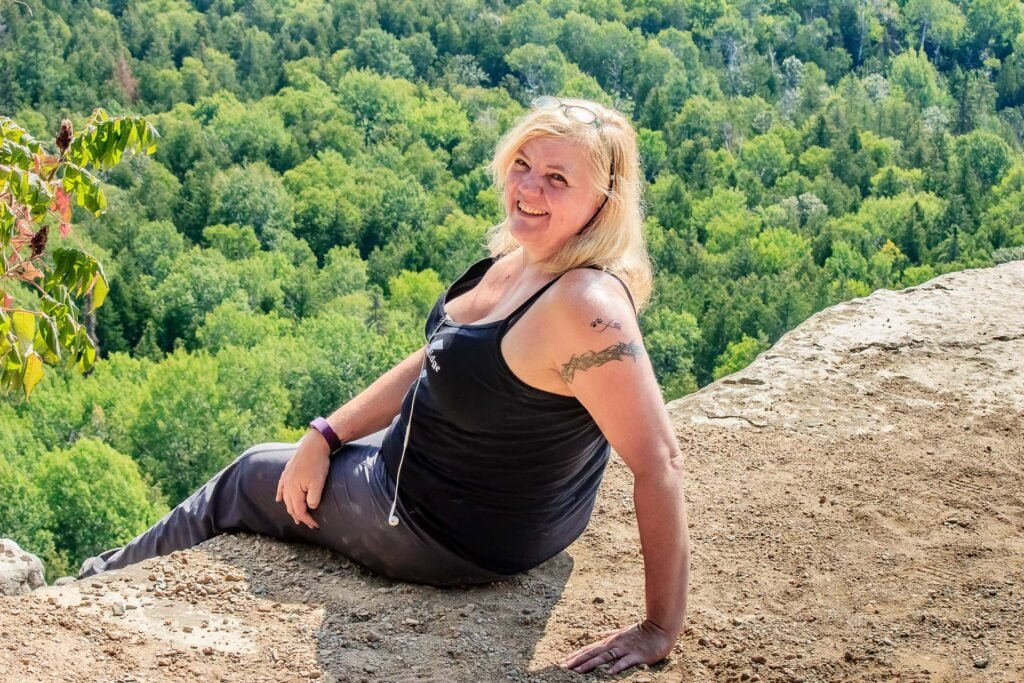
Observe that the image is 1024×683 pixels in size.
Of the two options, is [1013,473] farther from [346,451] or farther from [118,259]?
[118,259]

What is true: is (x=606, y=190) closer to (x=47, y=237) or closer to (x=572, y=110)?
(x=572, y=110)

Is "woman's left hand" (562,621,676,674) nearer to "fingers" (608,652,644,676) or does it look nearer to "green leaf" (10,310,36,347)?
"fingers" (608,652,644,676)

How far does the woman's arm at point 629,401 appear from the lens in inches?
123

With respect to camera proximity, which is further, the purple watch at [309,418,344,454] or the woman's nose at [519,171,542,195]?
the purple watch at [309,418,344,454]

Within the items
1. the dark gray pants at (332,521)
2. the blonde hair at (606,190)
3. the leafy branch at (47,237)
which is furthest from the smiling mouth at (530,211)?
the leafy branch at (47,237)

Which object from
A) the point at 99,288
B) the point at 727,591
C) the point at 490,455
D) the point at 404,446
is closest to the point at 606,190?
the point at 490,455

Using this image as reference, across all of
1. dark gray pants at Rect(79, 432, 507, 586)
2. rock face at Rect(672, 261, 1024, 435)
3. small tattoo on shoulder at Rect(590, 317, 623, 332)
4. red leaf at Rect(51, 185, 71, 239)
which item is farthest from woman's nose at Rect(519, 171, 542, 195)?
rock face at Rect(672, 261, 1024, 435)

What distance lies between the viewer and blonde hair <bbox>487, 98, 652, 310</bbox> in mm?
3346

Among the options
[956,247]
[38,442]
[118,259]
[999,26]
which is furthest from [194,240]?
A: [999,26]

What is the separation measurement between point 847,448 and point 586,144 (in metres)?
2.01

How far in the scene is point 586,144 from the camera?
335cm

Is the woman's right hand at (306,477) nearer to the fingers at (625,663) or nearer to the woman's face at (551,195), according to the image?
the woman's face at (551,195)

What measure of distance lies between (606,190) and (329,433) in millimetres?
1181

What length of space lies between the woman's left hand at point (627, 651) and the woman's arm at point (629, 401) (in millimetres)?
79
